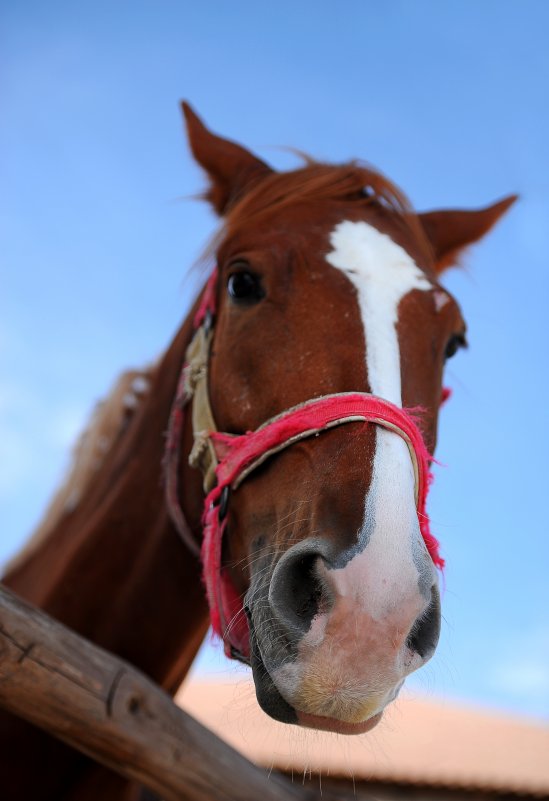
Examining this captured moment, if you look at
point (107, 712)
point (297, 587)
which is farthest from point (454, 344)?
point (107, 712)

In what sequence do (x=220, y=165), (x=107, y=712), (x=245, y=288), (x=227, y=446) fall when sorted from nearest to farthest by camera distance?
1. (x=107, y=712)
2. (x=227, y=446)
3. (x=245, y=288)
4. (x=220, y=165)

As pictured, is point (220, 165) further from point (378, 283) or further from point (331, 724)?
point (331, 724)

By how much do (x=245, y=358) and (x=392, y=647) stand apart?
99 centimetres

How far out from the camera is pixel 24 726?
2.33 m

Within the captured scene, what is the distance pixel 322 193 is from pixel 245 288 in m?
0.57

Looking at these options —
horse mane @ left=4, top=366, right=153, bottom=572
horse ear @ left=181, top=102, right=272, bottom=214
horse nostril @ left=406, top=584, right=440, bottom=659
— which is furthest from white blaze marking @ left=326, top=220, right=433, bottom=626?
horse mane @ left=4, top=366, right=153, bottom=572

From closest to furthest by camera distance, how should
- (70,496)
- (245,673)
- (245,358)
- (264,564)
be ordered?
(264,564) < (245,673) < (245,358) < (70,496)

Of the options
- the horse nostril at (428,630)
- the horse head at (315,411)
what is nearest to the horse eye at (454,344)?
the horse head at (315,411)

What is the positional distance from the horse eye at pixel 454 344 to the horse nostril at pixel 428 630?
1.09m

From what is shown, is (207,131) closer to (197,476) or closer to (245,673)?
(197,476)

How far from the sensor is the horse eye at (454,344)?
2.58m

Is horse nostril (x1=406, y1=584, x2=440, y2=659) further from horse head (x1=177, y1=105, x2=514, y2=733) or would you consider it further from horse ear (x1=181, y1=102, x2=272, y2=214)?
horse ear (x1=181, y1=102, x2=272, y2=214)

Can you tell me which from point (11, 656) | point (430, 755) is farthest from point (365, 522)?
point (430, 755)

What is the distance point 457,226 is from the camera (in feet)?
10.8
